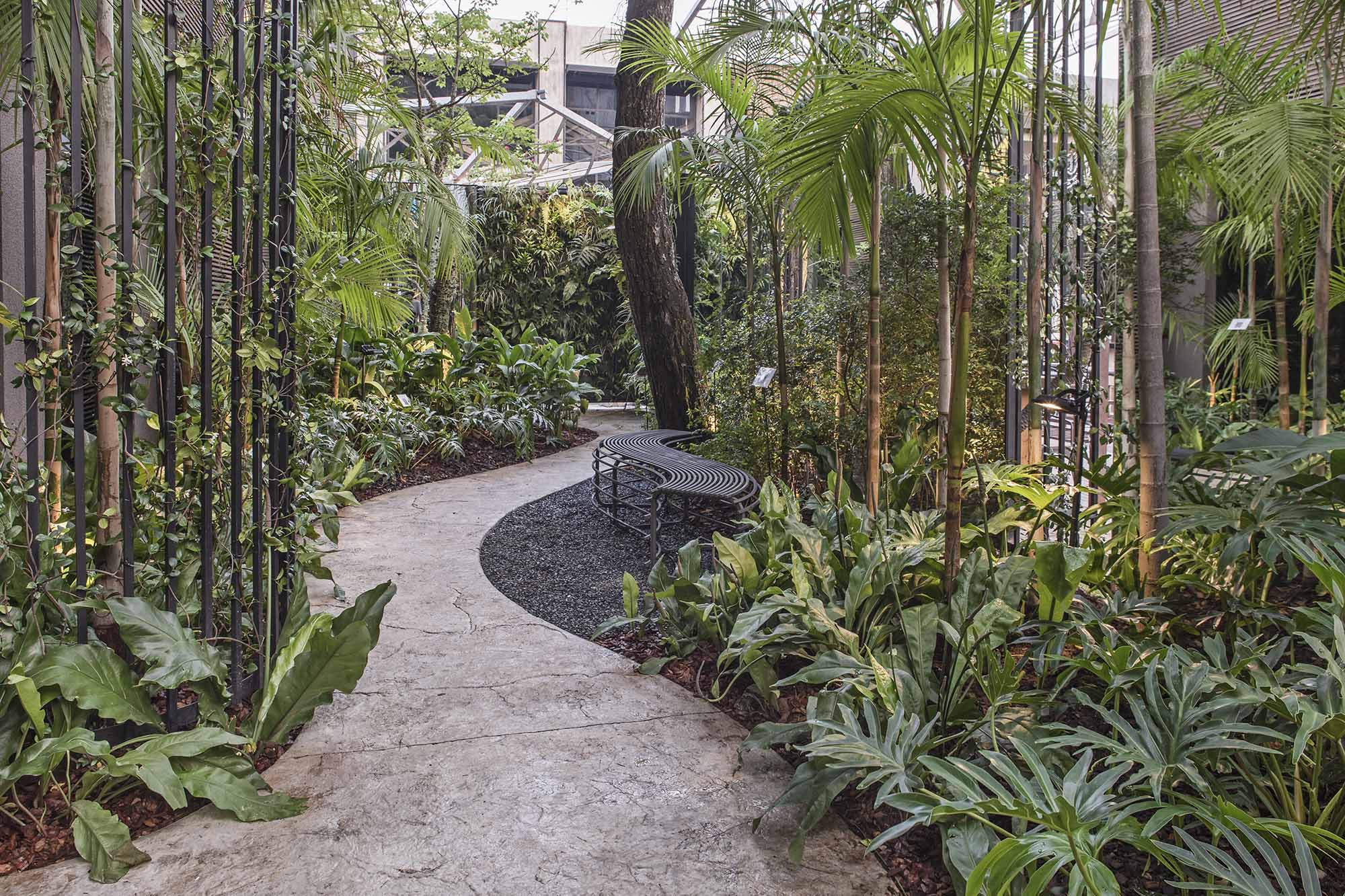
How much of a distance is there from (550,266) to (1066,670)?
953 cm

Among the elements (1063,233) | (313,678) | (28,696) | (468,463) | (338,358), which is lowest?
(313,678)

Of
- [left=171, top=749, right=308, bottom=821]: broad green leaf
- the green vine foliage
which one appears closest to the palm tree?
[left=171, top=749, right=308, bottom=821]: broad green leaf

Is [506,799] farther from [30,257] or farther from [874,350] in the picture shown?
[874,350]

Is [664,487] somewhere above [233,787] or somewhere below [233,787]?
Answer: above

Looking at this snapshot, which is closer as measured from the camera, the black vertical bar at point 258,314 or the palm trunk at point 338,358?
the black vertical bar at point 258,314

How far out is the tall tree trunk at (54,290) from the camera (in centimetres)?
192

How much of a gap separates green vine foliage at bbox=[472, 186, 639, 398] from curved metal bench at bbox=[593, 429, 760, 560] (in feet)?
16.3

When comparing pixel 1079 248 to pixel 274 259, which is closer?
pixel 274 259

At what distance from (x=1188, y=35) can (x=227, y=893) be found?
10.1 meters

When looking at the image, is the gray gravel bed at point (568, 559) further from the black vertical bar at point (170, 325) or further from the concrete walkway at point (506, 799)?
the black vertical bar at point (170, 325)

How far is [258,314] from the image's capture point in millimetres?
2363

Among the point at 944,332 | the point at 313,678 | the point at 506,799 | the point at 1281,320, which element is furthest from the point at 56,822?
the point at 1281,320

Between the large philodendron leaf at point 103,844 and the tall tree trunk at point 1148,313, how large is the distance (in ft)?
8.26

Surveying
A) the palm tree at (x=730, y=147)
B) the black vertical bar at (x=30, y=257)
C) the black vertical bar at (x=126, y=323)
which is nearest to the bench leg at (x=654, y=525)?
the palm tree at (x=730, y=147)
